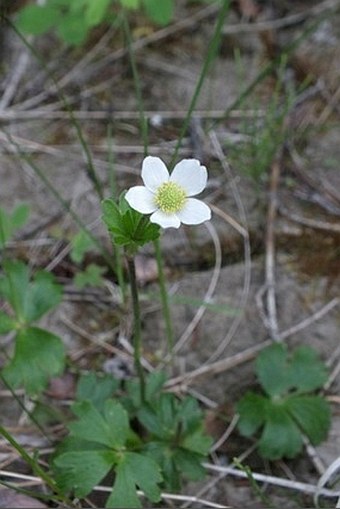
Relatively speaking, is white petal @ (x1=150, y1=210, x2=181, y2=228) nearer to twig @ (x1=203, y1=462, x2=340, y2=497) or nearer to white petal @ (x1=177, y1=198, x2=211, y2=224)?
white petal @ (x1=177, y1=198, x2=211, y2=224)

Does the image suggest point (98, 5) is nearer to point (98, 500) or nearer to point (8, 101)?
point (8, 101)

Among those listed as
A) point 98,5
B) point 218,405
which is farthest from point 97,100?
point 218,405

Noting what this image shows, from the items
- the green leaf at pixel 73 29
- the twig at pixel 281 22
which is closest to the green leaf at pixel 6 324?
the green leaf at pixel 73 29

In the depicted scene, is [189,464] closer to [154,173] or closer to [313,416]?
[313,416]

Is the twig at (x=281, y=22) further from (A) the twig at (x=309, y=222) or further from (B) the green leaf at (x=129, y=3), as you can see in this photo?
(A) the twig at (x=309, y=222)

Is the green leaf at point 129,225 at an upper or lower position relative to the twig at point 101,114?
lower
